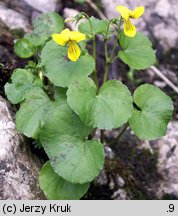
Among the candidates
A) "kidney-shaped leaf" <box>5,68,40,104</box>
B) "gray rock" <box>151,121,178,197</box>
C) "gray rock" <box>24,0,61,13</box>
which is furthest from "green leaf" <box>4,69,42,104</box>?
"gray rock" <box>24,0,61,13</box>

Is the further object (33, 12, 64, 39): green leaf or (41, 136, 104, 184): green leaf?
(33, 12, 64, 39): green leaf

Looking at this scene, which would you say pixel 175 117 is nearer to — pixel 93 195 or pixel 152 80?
pixel 152 80

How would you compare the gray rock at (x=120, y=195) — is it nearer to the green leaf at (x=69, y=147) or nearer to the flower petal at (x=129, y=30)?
the green leaf at (x=69, y=147)

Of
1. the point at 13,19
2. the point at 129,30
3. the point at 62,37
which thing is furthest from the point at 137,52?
the point at 13,19

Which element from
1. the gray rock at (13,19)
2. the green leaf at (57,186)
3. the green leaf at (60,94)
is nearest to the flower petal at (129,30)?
the green leaf at (60,94)

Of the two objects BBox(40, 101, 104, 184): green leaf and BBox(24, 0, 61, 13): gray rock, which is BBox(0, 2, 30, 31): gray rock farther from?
BBox(40, 101, 104, 184): green leaf
